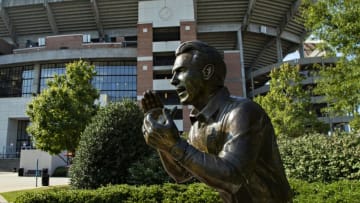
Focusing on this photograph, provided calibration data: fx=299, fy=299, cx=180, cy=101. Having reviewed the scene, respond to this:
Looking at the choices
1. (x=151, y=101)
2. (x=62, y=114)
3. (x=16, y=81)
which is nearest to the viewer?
(x=151, y=101)

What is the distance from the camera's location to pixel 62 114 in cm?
1838

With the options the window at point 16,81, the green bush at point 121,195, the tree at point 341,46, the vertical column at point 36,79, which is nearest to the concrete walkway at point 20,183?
the green bush at point 121,195

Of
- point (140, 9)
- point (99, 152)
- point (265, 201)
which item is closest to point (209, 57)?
point (265, 201)

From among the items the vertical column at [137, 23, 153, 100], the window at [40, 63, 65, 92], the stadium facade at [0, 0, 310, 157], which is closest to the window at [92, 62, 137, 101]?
the stadium facade at [0, 0, 310, 157]

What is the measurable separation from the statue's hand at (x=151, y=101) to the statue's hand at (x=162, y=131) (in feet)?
0.31

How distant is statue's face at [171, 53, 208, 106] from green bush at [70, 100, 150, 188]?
911 centimetres

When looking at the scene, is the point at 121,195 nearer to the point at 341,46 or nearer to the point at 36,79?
the point at 341,46

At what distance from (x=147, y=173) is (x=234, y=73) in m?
34.6

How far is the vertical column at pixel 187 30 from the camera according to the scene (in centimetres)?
4019

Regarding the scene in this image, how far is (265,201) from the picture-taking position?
5.42 ft

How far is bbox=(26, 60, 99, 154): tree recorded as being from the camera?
59.4 feet

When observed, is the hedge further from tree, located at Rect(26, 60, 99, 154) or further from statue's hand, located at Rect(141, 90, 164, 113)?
tree, located at Rect(26, 60, 99, 154)

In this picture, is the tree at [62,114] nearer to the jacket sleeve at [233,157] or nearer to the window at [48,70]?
the jacket sleeve at [233,157]

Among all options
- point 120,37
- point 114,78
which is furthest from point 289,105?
point 120,37
